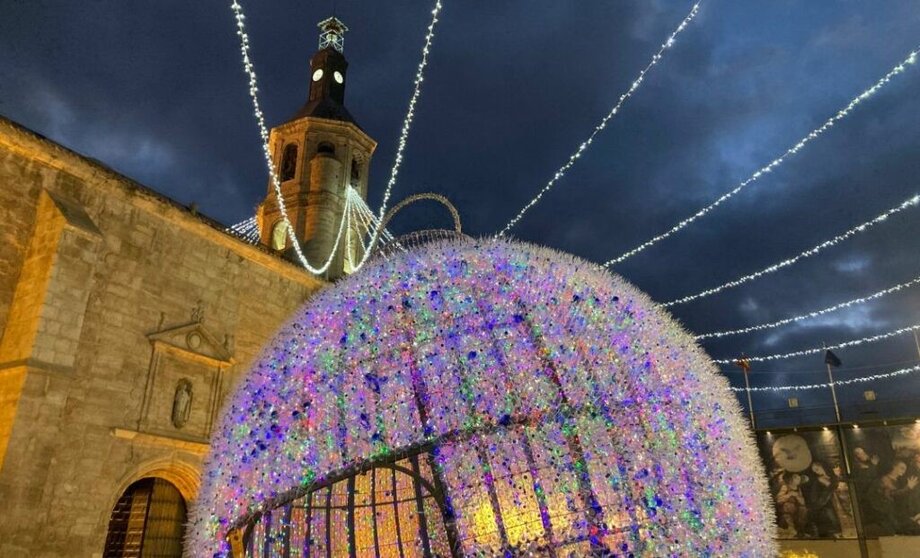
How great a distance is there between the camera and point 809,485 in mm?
18891

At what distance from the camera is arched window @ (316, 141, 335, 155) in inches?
893

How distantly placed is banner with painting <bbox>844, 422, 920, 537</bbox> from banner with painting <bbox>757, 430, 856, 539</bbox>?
0.43m

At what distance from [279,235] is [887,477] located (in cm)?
2117

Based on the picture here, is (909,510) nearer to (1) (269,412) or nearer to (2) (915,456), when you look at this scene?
(2) (915,456)

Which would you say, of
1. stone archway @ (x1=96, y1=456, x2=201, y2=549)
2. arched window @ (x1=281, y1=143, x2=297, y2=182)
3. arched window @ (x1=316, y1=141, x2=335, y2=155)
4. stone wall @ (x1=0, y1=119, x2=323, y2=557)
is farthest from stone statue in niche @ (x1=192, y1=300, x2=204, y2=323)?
arched window @ (x1=316, y1=141, x2=335, y2=155)

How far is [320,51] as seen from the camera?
25.2 metres

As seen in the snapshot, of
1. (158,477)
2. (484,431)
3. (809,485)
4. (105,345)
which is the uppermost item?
(105,345)

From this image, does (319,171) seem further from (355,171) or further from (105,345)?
(105,345)

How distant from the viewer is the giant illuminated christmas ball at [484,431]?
A: 126 inches

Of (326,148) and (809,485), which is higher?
(326,148)

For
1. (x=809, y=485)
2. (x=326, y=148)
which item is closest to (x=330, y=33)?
(x=326, y=148)

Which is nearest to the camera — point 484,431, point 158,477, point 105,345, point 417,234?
point 484,431

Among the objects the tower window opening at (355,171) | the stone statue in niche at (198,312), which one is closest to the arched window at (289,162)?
the tower window opening at (355,171)

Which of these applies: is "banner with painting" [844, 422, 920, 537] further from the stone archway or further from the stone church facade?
the stone archway
